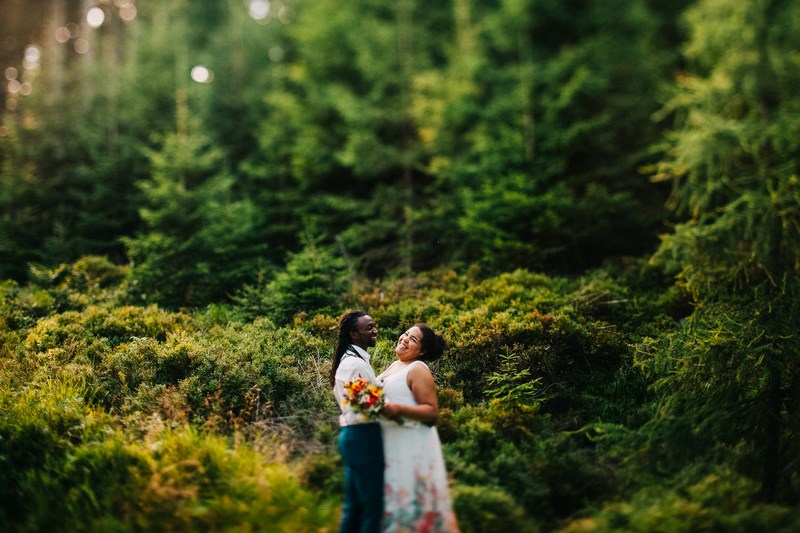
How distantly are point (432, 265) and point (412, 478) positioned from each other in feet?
26.8

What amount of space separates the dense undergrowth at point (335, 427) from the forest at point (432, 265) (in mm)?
39

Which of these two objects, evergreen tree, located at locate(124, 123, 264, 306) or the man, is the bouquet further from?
evergreen tree, located at locate(124, 123, 264, 306)

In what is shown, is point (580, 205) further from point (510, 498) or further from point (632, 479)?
point (510, 498)

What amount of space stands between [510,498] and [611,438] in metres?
1.77

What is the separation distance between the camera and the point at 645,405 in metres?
6.85

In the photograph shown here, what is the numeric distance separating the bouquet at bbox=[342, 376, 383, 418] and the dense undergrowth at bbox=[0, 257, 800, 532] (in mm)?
1220

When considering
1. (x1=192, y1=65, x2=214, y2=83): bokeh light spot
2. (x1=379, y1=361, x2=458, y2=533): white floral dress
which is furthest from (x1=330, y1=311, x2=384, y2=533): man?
(x1=192, y1=65, x2=214, y2=83): bokeh light spot

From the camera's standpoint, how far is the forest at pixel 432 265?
5.56 m

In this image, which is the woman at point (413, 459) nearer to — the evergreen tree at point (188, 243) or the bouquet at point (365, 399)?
the bouquet at point (365, 399)

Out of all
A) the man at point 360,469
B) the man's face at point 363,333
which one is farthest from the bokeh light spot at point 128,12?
the man at point 360,469

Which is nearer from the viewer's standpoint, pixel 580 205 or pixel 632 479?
pixel 632 479

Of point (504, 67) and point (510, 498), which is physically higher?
point (504, 67)

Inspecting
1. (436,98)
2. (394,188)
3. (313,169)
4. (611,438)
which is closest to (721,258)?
(611,438)

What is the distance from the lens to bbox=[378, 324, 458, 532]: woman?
4559 millimetres
